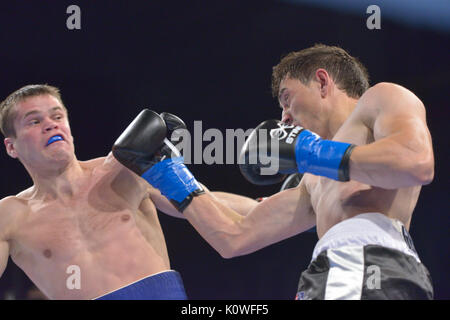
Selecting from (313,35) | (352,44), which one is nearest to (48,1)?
(313,35)

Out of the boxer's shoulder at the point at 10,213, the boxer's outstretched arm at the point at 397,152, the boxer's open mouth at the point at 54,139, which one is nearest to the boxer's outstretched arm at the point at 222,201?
the boxer's open mouth at the point at 54,139

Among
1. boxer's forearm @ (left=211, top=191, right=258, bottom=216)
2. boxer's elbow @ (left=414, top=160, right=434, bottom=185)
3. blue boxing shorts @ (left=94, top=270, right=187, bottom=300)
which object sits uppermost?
boxer's elbow @ (left=414, top=160, right=434, bottom=185)

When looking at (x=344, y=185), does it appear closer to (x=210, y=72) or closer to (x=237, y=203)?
(x=237, y=203)

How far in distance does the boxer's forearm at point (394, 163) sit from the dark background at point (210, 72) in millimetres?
2578

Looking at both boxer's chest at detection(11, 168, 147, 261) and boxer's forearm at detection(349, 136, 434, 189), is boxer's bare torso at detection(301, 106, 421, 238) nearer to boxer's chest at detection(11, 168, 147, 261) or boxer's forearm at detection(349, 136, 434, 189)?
boxer's forearm at detection(349, 136, 434, 189)

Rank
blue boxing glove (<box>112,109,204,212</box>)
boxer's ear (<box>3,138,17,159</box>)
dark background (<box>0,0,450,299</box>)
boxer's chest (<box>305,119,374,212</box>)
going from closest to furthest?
1. boxer's chest (<box>305,119,374,212</box>)
2. blue boxing glove (<box>112,109,204,212</box>)
3. boxer's ear (<box>3,138,17,159</box>)
4. dark background (<box>0,0,450,299</box>)

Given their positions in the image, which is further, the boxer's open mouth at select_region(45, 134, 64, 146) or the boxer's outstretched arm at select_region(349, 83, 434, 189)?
the boxer's open mouth at select_region(45, 134, 64, 146)

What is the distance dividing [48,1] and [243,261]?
238 cm

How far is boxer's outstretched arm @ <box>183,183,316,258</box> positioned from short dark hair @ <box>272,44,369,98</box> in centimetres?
43

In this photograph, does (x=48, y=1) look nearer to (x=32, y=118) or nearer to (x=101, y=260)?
(x=32, y=118)

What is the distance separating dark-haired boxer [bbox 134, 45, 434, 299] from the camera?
62.6 inches


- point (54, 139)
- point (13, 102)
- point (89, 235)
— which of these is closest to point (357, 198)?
point (89, 235)

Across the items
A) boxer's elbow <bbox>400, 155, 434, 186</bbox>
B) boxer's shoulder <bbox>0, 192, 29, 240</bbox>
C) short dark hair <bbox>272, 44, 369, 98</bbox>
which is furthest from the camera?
boxer's shoulder <bbox>0, 192, 29, 240</bbox>

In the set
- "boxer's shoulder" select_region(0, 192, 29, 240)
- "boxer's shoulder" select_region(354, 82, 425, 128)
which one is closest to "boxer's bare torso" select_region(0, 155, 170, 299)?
"boxer's shoulder" select_region(0, 192, 29, 240)
